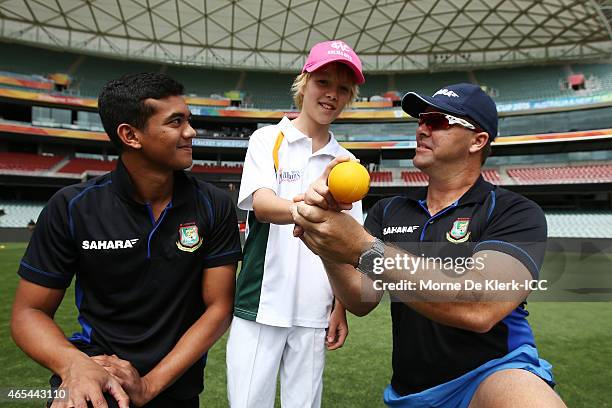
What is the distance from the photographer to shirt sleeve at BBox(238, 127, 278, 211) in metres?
2.40

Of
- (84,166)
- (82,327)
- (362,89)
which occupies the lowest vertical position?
(82,327)

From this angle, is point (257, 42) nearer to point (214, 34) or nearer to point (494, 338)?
point (214, 34)

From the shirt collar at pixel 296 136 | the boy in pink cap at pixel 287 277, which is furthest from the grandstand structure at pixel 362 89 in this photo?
the boy in pink cap at pixel 287 277

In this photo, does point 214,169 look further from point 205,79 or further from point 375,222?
point 375,222

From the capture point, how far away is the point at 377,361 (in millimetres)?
4938

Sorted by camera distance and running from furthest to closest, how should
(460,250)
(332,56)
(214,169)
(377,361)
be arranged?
1. (214,169)
2. (377,361)
3. (332,56)
4. (460,250)

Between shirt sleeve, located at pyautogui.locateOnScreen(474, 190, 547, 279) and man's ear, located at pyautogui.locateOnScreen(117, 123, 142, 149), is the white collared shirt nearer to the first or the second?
man's ear, located at pyautogui.locateOnScreen(117, 123, 142, 149)

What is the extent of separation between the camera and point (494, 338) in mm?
2059

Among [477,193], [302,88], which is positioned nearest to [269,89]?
[302,88]

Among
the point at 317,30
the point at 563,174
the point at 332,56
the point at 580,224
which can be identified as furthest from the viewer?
the point at 317,30

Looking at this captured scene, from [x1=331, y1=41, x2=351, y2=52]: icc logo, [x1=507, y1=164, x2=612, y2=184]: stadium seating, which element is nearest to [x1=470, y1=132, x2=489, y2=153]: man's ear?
[x1=331, y1=41, x2=351, y2=52]: icc logo

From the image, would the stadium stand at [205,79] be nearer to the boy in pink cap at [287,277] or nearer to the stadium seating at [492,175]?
the stadium seating at [492,175]

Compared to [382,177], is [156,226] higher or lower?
lower

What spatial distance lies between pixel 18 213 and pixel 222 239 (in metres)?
31.3
